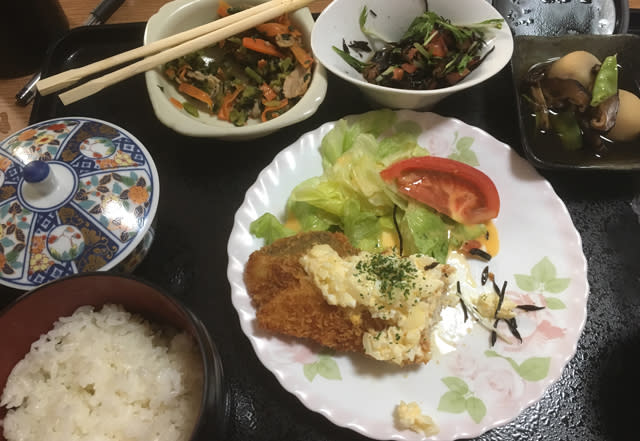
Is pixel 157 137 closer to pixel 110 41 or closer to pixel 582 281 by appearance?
pixel 110 41

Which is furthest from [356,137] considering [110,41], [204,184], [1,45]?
[1,45]

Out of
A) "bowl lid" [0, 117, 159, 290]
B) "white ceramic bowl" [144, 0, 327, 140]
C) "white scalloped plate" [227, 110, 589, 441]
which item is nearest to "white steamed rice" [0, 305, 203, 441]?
"bowl lid" [0, 117, 159, 290]

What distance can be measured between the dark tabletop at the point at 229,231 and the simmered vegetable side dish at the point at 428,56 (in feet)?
0.57

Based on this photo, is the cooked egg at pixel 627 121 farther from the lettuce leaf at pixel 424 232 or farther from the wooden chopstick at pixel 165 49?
the wooden chopstick at pixel 165 49

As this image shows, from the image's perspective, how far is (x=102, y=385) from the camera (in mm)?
1187

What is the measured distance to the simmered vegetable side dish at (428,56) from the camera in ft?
5.91

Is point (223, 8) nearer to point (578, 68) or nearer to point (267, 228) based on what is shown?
point (267, 228)

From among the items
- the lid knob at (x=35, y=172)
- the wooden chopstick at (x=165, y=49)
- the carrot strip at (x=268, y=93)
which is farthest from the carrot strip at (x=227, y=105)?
the lid knob at (x=35, y=172)

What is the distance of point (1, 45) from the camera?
195cm

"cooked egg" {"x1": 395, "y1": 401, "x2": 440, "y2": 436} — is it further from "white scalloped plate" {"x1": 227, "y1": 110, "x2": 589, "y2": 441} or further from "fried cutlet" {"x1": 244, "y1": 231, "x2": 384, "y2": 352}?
"fried cutlet" {"x1": 244, "y1": 231, "x2": 384, "y2": 352}

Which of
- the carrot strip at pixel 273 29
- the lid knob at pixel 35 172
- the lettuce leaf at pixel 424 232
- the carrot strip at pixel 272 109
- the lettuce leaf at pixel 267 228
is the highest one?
the lid knob at pixel 35 172

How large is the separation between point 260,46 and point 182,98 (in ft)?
1.28

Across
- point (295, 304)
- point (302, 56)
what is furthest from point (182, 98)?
point (295, 304)

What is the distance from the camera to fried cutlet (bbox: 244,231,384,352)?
143 cm
